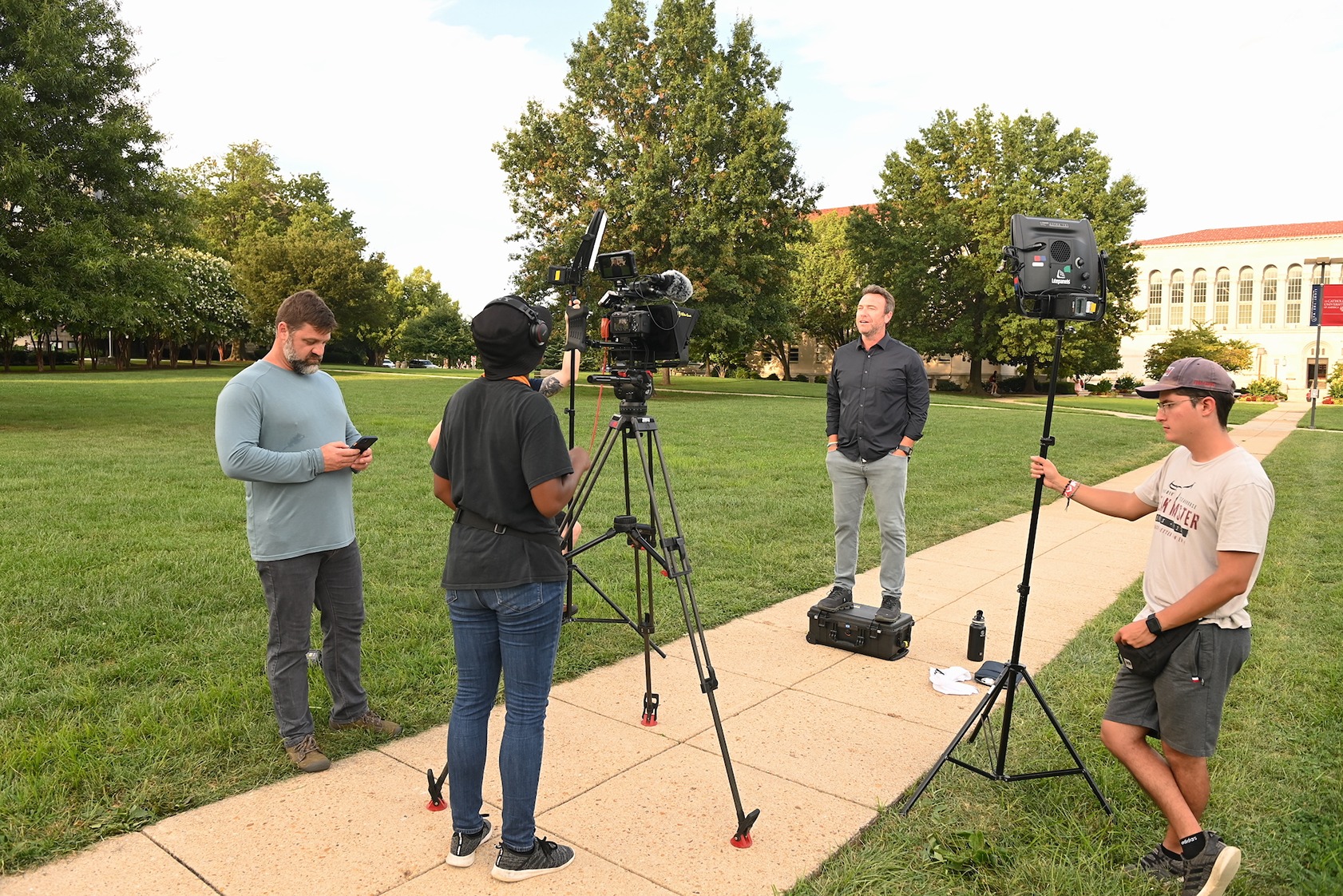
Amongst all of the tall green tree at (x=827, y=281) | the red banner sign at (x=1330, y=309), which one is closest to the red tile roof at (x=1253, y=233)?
the tall green tree at (x=827, y=281)

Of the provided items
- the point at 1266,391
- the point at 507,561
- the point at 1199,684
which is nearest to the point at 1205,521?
the point at 1199,684

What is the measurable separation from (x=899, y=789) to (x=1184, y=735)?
48.9 inches

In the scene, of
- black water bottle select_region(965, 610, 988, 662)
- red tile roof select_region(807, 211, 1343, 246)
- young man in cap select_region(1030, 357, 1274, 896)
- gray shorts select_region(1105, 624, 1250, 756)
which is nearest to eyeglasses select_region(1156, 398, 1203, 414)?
young man in cap select_region(1030, 357, 1274, 896)

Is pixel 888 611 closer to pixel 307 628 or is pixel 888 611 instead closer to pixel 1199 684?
pixel 1199 684

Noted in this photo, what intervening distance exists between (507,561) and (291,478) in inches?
58.2

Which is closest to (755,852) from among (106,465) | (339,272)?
(106,465)

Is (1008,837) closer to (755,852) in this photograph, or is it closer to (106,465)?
(755,852)

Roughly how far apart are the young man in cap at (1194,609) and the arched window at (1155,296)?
9369cm

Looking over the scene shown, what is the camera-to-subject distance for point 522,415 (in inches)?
115

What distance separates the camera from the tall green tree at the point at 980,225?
43.5m

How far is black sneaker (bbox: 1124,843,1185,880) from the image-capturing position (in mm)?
3209

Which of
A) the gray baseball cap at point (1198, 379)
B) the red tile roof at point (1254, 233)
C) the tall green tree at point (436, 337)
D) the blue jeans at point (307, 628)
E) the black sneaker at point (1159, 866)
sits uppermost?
the red tile roof at point (1254, 233)

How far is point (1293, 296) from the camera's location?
264 ft

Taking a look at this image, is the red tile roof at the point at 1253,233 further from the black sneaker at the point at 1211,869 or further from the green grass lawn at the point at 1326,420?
the black sneaker at the point at 1211,869
